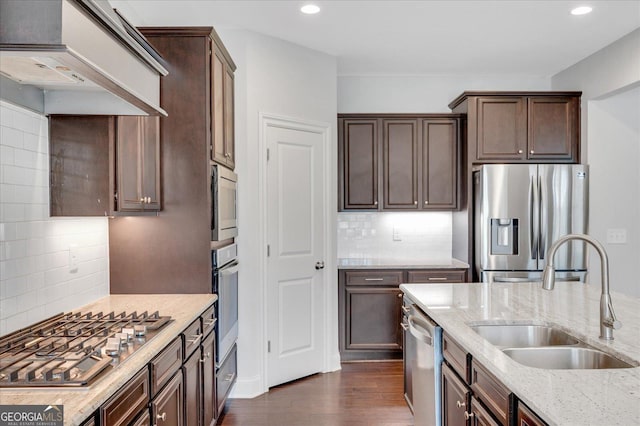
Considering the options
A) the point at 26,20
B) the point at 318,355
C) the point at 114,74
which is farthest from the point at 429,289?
the point at 26,20

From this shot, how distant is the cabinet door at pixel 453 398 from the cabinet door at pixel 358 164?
2643 mm

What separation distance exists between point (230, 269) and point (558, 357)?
2111mm

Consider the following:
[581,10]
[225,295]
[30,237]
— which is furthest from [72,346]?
[581,10]

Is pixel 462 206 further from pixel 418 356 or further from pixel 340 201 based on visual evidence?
pixel 418 356

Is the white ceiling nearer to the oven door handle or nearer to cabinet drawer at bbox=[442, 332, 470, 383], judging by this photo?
the oven door handle

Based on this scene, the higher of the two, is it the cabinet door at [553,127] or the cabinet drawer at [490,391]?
the cabinet door at [553,127]

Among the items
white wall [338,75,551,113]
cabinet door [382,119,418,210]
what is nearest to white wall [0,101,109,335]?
cabinet door [382,119,418,210]

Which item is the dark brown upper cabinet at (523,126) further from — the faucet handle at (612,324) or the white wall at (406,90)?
the faucet handle at (612,324)

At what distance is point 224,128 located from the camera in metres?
3.23

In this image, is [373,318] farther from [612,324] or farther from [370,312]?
[612,324]

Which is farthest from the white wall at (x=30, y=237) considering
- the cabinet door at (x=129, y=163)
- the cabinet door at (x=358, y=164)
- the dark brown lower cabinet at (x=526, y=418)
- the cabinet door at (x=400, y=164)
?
the cabinet door at (x=400, y=164)

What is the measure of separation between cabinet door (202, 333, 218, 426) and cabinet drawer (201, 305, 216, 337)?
1.9 inches

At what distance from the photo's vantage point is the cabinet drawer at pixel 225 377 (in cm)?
295

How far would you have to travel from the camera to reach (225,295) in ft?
10.2
